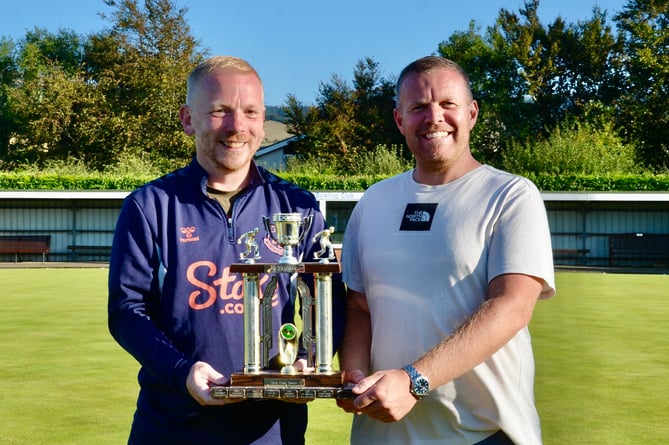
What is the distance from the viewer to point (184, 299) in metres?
3.05

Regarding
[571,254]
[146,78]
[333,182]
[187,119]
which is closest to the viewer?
[187,119]

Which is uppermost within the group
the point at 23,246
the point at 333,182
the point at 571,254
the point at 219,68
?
the point at 333,182

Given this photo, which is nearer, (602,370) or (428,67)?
(428,67)

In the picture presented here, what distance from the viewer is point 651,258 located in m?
33.0

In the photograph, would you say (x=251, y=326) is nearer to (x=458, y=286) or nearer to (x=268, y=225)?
(x=268, y=225)

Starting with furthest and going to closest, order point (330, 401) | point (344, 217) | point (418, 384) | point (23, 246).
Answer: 1. point (344, 217)
2. point (23, 246)
3. point (330, 401)
4. point (418, 384)

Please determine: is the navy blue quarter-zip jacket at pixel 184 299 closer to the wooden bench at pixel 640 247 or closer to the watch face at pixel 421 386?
the watch face at pixel 421 386

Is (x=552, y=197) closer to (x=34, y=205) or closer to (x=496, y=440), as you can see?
(x=34, y=205)

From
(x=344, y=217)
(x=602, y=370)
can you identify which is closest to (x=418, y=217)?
(x=602, y=370)

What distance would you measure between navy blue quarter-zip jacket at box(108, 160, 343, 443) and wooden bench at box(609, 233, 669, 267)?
31061mm

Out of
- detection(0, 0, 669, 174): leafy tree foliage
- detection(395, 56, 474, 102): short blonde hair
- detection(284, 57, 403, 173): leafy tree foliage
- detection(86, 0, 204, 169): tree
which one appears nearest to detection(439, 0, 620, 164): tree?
detection(0, 0, 669, 174): leafy tree foliage

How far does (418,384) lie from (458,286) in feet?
1.26

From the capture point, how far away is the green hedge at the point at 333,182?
33562 millimetres

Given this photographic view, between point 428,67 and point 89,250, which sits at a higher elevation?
point 428,67
